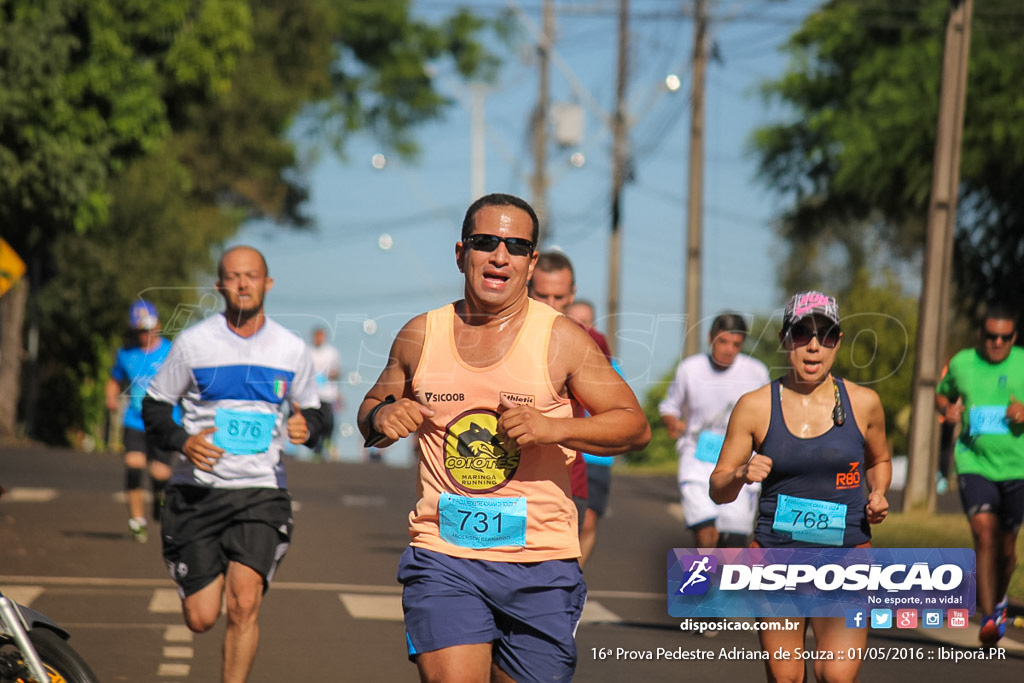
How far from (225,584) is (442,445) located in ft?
8.86

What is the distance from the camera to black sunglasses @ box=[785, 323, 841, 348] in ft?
20.6

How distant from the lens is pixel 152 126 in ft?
83.0

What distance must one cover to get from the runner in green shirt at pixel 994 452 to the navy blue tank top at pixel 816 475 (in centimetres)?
353

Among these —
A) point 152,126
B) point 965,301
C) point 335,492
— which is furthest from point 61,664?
point 965,301

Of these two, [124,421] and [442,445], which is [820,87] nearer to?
[124,421]

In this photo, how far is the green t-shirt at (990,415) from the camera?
9648mm

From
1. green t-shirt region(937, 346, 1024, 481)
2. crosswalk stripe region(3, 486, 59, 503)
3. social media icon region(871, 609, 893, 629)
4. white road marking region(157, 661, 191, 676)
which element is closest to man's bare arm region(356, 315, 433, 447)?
social media icon region(871, 609, 893, 629)

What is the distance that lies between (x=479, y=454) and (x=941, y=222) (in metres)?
12.1

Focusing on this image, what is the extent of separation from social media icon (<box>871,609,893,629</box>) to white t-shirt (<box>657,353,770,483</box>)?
4181mm

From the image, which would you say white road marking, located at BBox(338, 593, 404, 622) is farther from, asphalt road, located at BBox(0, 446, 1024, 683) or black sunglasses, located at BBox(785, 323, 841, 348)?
black sunglasses, located at BBox(785, 323, 841, 348)

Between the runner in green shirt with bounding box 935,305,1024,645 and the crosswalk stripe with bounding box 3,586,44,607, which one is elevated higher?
the runner in green shirt with bounding box 935,305,1024,645

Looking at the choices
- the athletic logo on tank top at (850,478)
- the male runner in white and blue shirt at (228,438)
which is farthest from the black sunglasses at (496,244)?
the male runner in white and blue shirt at (228,438)

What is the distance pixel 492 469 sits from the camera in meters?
4.95

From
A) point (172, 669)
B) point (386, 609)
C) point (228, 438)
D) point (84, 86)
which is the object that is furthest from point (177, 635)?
point (84, 86)
